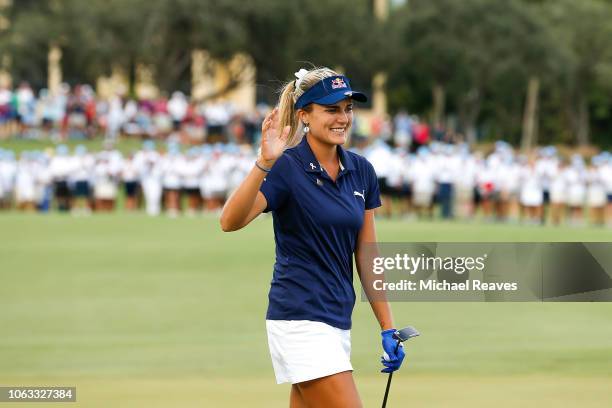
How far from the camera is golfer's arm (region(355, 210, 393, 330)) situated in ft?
19.5

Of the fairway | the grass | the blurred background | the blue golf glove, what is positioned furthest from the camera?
the grass

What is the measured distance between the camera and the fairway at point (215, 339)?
10555 millimetres

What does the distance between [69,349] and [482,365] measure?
13.7 ft

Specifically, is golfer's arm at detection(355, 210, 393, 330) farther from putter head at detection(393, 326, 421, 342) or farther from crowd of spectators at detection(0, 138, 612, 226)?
crowd of spectators at detection(0, 138, 612, 226)

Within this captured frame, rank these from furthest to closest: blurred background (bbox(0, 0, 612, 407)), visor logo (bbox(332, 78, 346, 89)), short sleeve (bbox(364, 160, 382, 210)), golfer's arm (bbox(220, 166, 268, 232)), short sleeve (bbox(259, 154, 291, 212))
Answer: blurred background (bbox(0, 0, 612, 407)) → short sleeve (bbox(364, 160, 382, 210)) → visor logo (bbox(332, 78, 346, 89)) → short sleeve (bbox(259, 154, 291, 212)) → golfer's arm (bbox(220, 166, 268, 232))

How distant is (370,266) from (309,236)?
452mm

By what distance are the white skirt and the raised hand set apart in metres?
0.74

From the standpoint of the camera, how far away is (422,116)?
228 ft

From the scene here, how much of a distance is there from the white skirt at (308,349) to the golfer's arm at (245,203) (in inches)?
20.0

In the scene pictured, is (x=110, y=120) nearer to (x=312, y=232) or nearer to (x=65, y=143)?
(x=65, y=143)

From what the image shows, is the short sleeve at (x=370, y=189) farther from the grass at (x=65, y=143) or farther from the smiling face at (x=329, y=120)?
the grass at (x=65, y=143)

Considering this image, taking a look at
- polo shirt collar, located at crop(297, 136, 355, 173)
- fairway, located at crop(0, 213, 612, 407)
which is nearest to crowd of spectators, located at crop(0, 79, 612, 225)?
fairway, located at crop(0, 213, 612, 407)

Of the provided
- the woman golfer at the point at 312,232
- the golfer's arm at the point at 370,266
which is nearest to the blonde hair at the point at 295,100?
the woman golfer at the point at 312,232

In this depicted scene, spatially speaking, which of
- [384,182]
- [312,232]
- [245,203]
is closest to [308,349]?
[312,232]
